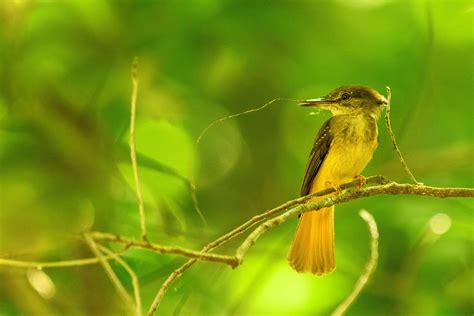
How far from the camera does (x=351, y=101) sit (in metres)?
1.61

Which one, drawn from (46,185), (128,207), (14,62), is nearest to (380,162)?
(128,207)

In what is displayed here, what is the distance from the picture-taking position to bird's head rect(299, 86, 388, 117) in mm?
1604

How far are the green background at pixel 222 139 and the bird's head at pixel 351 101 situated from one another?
0.19m

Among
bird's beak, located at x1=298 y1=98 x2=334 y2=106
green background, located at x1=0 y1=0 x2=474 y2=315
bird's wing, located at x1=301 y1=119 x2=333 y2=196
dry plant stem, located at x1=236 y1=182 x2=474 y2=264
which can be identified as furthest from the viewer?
green background, located at x1=0 y1=0 x2=474 y2=315

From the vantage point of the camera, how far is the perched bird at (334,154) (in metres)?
1.62

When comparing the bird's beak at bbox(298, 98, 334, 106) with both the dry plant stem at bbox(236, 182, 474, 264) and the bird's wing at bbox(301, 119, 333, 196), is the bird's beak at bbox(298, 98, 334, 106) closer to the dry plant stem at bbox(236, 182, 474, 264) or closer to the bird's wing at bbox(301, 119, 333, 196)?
the bird's wing at bbox(301, 119, 333, 196)

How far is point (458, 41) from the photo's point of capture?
2.18 metres

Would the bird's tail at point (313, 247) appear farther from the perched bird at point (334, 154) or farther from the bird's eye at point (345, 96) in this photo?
the bird's eye at point (345, 96)

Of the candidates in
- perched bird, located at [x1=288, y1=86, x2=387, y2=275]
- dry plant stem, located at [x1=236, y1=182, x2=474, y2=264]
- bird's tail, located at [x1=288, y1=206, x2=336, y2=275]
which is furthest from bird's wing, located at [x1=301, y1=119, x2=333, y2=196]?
dry plant stem, located at [x1=236, y1=182, x2=474, y2=264]

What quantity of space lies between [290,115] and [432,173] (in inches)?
16.7

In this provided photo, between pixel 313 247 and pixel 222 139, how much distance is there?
77 cm

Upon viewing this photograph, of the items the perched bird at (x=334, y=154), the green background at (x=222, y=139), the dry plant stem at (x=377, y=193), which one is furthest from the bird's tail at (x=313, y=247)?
the dry plant stem at (x=377, y=193)

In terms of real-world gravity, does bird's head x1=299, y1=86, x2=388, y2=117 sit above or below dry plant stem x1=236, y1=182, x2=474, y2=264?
above

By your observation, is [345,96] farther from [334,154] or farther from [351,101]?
[334,154]
